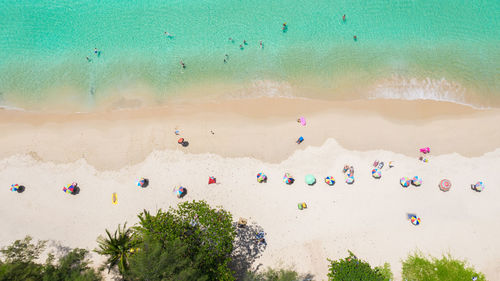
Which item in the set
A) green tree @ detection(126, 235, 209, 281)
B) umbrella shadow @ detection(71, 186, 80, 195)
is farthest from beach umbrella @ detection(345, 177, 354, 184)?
umbrella shadow @ detection(71, 186, 80, 195)

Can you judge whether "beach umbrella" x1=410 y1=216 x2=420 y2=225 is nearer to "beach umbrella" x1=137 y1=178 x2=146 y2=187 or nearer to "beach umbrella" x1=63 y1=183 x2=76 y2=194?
"beach umbrella" x1=137 y1=178 x2=146 y2=187

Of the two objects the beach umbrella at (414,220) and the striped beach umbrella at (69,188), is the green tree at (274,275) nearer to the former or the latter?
the beach umbrella at (414,220)

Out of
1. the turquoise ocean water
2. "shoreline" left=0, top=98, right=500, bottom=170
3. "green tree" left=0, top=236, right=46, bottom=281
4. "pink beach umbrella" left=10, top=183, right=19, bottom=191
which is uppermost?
the turquoise ocean water

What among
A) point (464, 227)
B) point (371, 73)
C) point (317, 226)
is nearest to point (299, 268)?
point (317, 226)

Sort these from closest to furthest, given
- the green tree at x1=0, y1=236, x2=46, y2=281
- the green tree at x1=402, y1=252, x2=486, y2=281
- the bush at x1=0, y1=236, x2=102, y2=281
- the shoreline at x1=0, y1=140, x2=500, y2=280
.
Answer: the green tree at x1=0, y1=236, x2=46, y2=281 → the bush at x1=0, y1=236, x2=102, y2=281 → the green tree at x1=402, y1=252, x2=486, y2=281 → the shoreline at x1=0, y1=140, x2=500, y2=280

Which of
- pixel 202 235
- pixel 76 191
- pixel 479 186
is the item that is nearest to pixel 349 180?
pixel 479 186

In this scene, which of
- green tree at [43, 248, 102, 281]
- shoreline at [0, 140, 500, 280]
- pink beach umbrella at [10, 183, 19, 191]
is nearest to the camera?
green tree at [43, 248, 102, 281]
